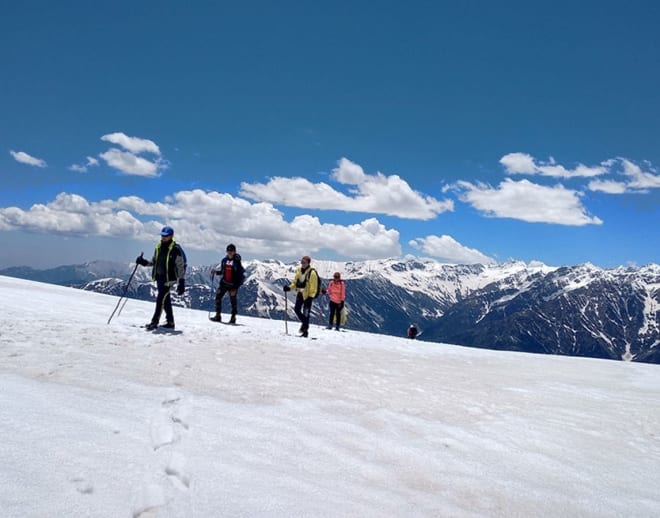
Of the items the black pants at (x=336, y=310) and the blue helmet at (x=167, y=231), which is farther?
the black pants at (x=336, y=310)

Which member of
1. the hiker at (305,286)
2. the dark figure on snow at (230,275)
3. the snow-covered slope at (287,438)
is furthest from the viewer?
the hiker at (305,286)

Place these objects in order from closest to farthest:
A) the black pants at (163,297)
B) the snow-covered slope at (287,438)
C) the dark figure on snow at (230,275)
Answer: the snow-covered slope at (287,438), the black pants at (163,297), the dark figure on snow at (230,275)

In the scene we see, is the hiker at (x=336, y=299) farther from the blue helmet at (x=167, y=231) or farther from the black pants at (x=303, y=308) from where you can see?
the blue helmet at (x=167, y=231)

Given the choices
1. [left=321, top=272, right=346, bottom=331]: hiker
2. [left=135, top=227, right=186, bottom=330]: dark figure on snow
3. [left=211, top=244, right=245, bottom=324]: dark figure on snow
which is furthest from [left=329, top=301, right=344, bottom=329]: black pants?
[left=135, top=227, right=186, bottom=330]: dark figure on snow

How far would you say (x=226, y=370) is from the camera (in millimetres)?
9422

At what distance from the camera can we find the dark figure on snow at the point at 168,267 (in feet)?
47.4

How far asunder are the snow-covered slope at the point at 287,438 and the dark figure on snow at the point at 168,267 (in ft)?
9.75

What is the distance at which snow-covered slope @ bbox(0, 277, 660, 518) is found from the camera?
4.14 metres

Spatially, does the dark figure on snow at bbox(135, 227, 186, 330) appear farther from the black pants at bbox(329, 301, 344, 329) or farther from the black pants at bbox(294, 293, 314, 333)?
the black pants at bbox(329, 301, 344, 329)

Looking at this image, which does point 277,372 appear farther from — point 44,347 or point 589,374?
point 589,374

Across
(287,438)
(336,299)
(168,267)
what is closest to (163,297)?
(168,267)

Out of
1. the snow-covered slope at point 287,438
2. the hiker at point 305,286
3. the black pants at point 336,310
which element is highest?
the hiker at point 305,286

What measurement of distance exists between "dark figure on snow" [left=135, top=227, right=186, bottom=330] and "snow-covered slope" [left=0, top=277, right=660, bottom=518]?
9.75 ft

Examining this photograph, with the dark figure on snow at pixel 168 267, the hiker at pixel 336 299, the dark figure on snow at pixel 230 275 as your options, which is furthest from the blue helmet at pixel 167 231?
the hiker at pixel 336 299
